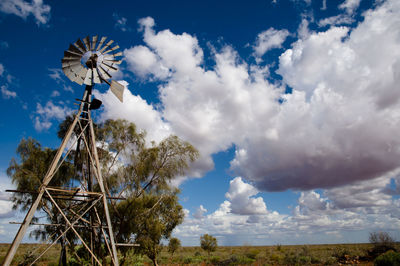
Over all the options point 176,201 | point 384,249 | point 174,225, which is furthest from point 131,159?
point 384,249

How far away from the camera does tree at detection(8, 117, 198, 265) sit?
15.9 meters

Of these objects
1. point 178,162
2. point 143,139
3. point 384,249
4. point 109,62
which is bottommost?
point 384,249

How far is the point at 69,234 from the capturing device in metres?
17.0

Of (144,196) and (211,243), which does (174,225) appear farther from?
(211,243)

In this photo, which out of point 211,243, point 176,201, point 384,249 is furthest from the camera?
point 211,243

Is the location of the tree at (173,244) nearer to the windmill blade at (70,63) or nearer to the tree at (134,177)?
the tree at (134,177)

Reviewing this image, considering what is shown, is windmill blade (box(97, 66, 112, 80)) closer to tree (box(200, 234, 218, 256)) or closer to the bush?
the bush

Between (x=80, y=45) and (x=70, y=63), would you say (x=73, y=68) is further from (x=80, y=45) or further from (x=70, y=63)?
(x=80, y=45)

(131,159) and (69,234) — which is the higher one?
(131,159)

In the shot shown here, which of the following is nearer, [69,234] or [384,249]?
[69,234]

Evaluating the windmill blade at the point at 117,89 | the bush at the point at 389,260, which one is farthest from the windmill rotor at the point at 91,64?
the bush at the point at 389,260

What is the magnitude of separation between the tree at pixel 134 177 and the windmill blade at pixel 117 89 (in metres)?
4.10

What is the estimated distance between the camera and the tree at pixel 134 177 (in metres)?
15.9

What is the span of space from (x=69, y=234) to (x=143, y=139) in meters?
8.03
